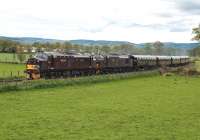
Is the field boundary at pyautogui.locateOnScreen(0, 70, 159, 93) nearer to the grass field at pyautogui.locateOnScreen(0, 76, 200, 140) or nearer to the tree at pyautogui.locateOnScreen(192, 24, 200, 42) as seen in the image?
the grass field at pyautogui.locateOnScreen(0, 76, 200, 140)

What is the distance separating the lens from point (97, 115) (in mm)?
32406

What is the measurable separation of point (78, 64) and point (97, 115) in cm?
3284

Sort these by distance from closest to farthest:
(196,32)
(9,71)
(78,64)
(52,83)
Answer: (52,83) < (78,64) < (9,71) < (196,32)

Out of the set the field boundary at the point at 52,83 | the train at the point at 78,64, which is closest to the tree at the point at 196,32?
the train at the point at 78,64

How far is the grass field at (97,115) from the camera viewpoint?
2559cm

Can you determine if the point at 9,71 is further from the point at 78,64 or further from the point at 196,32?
the point at 196,32

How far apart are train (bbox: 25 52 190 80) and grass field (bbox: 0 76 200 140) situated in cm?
746

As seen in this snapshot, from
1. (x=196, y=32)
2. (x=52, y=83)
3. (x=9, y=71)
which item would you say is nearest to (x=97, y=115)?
(x=52, y=83)

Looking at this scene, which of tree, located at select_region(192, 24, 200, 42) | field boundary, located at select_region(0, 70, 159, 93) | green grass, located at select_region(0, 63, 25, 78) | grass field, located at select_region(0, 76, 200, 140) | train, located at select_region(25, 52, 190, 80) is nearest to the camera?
grass field, located at select_region(0, 76, 200, 140)

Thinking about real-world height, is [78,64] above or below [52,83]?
above

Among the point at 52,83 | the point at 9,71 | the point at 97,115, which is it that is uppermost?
the point at 9,71

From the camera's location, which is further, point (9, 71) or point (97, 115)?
point (9, 71)

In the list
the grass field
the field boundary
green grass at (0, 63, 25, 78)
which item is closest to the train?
the field boundary

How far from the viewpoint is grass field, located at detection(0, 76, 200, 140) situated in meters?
25.6
